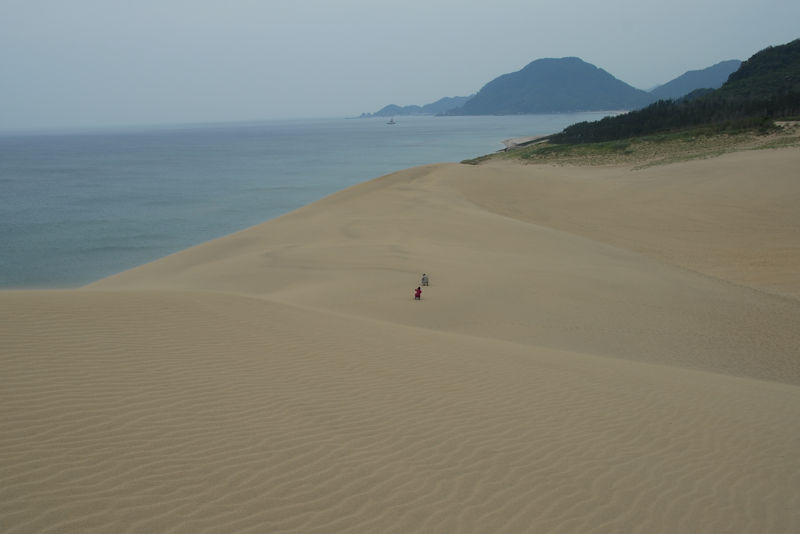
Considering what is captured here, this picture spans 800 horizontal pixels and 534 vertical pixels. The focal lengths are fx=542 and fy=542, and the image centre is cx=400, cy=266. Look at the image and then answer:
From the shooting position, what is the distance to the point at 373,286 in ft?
44.5

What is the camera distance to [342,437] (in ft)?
16.4

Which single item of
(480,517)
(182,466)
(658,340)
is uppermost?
(182,466)

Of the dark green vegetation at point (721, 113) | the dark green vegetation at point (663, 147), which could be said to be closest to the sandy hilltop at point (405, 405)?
the dark green vegetation at point (663, 147)

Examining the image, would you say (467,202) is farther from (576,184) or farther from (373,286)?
(373,286)

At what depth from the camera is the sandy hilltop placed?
13.1 ft

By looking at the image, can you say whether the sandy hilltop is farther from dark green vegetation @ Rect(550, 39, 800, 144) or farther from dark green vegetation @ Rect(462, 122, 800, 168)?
dark green vegetation @ Rect(550, 39, 800, 144)

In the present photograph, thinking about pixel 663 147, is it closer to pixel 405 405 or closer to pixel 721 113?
pixel 721 113

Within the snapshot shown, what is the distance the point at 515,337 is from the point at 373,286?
4275 millimetres

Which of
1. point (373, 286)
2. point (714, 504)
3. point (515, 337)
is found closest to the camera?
point (714, 504)

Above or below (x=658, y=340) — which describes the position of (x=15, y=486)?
above

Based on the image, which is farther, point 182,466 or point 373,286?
point 373,286

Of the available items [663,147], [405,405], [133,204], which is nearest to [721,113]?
[663,147]

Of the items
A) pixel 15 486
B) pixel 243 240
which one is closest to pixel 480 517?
pixel 15 486

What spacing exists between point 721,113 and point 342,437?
5505 centimetres
